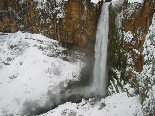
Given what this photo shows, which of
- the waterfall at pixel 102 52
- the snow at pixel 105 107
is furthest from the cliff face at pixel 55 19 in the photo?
the snow at pixel 105 107

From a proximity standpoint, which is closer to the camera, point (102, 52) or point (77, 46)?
point (102, 52)

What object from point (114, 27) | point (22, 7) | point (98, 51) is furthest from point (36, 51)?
point (114, 27)

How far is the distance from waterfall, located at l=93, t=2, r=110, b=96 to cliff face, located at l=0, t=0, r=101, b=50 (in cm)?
78

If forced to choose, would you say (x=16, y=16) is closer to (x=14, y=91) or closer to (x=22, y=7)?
(x=22, y=7)

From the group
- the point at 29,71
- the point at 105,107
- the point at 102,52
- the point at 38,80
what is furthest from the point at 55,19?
the point at 105,107

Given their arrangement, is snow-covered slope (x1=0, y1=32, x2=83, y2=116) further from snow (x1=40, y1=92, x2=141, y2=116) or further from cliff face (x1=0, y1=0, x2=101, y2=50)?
snow (x1=40, y1=92, x2=141, y2=116)

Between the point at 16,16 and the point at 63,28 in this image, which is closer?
the point at 63,28

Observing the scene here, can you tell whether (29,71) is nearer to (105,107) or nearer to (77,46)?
(77,46)

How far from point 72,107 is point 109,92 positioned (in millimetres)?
3138

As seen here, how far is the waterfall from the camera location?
12.8m

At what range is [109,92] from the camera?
12.7 meters

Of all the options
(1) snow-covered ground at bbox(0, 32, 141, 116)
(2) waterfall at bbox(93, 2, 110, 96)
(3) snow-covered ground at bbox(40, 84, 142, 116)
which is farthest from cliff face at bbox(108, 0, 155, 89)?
(1) snow-covered ground at bbox(0, 32, 141, 116)

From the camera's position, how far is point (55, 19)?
15.7 m

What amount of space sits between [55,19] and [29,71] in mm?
5591
